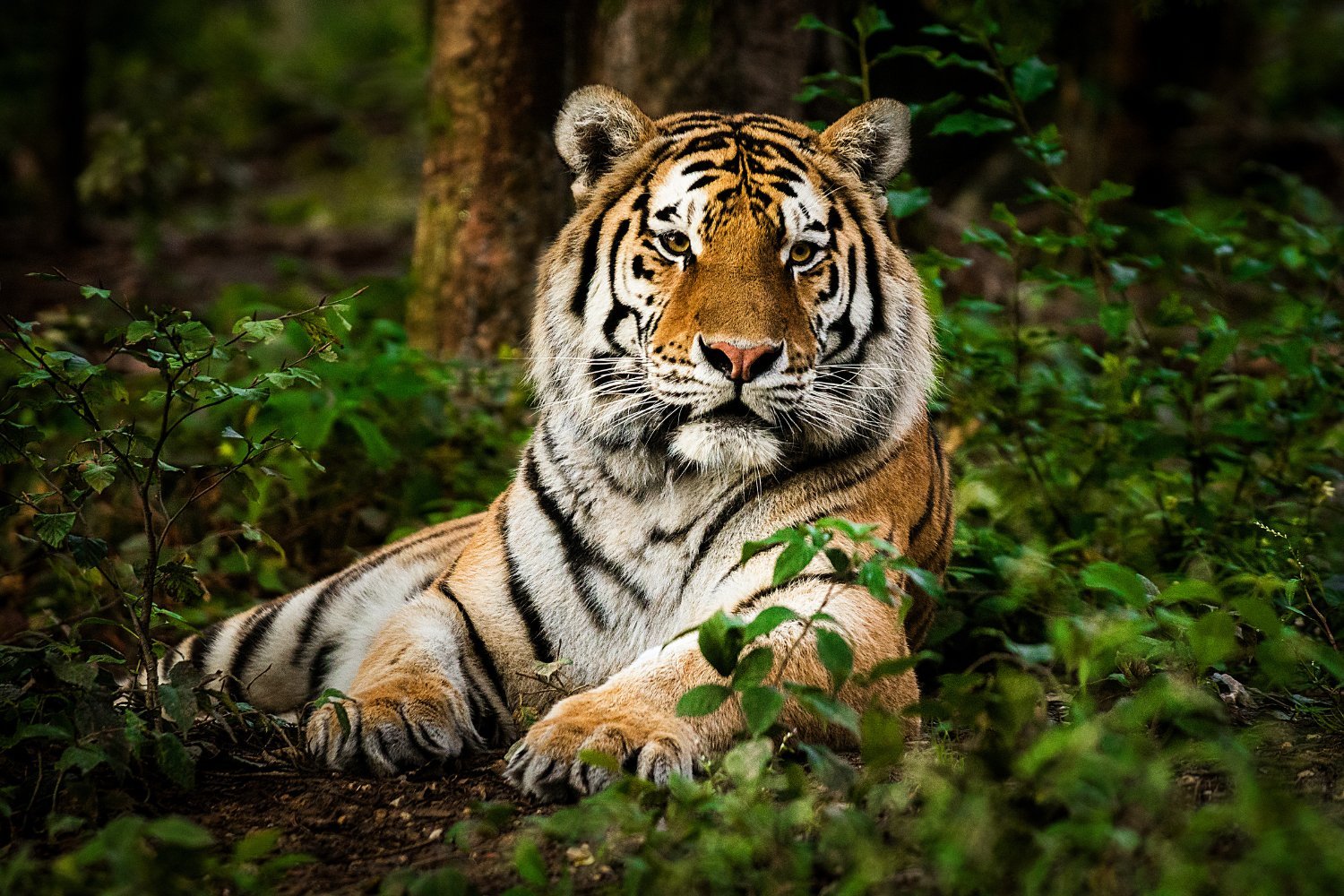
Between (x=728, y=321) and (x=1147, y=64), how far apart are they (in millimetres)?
8888

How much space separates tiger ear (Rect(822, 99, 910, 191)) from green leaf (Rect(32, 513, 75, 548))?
1906 millimetres

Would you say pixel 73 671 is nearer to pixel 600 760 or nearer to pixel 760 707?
pixel 600 760

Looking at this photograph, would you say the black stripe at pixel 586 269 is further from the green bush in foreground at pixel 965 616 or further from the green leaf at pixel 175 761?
the green leaf at pixel 175 761

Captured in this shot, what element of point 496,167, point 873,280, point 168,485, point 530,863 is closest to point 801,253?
point 873,280

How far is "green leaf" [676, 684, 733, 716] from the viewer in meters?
1.98

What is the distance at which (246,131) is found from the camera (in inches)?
514

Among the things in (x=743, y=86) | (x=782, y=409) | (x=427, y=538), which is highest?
(x=743, y=86)

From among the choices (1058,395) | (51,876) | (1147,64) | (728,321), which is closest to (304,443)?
(728,321)

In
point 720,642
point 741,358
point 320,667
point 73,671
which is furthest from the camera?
point 320,667

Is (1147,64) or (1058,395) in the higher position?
(1147,64)

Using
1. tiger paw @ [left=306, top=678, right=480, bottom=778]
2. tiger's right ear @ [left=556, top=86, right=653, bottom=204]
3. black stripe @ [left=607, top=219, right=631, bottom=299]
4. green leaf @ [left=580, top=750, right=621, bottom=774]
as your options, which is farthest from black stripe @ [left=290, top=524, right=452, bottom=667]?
green leaf @ [left=580, top=750, right=621, bottom=774]

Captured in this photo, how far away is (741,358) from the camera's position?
8.28 ft

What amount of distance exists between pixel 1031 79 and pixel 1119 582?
1.94m

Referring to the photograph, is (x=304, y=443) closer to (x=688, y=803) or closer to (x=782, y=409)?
(x=782, y=409)
